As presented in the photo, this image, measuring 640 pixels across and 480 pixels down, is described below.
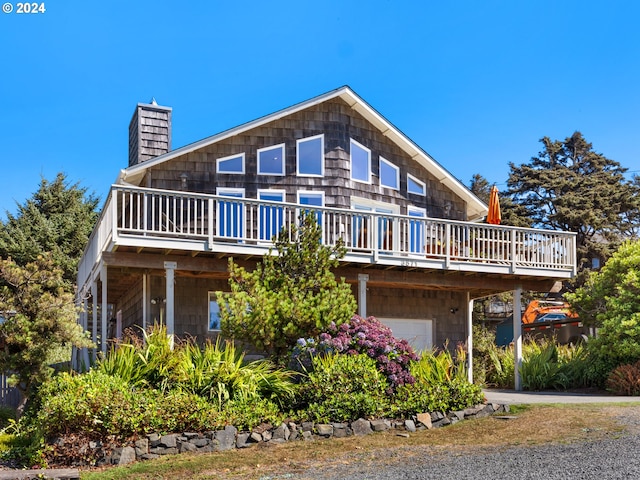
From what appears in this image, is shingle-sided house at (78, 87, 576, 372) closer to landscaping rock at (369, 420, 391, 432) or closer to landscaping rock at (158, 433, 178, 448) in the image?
landscaping rock at (158, 433, 178, 448)

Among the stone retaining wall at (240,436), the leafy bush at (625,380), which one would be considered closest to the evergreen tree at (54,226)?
the stone retaining wall at (240,436)

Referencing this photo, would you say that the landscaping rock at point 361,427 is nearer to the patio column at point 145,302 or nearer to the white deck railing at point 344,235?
the white deck railing at point 344,235

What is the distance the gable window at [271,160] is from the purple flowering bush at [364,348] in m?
6.42

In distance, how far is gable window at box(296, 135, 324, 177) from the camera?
67.0ft

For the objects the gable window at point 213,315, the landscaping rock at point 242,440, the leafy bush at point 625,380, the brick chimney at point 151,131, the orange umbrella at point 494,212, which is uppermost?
the brick chimney at point 151,131

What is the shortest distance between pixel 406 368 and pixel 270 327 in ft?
8.48

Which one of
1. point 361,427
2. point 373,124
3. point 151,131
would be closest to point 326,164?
point 373,124

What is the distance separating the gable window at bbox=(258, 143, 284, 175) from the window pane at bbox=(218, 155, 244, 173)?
534 mm

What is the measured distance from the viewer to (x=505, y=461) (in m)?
10.1

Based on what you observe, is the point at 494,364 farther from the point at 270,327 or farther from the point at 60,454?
the point at 60,454

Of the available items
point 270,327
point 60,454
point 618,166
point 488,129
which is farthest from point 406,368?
point 618,166

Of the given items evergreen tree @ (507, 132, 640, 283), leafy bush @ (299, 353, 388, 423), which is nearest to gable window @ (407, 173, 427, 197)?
leafy bush @ (299, 353, 388, 423)

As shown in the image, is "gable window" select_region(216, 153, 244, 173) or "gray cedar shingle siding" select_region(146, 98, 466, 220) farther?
"gable window" select_region(216, 153, 244, 173)

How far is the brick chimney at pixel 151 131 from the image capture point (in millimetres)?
21031
